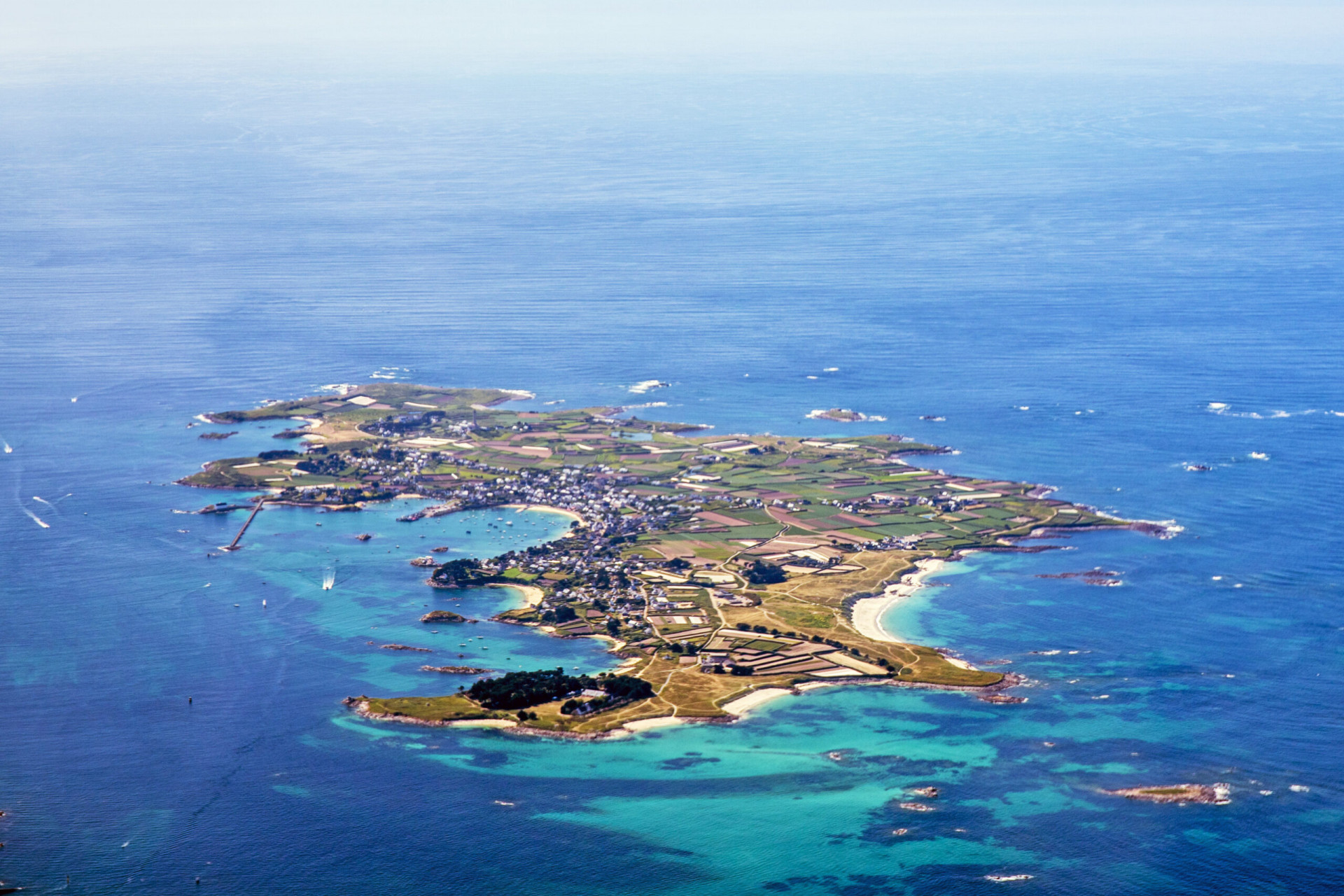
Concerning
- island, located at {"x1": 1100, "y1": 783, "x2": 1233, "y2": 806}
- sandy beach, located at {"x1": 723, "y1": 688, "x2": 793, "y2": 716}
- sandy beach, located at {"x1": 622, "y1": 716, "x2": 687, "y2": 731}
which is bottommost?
sandy beach, located at {"x1": 622, "y1": 716, "x2": 687, "y2": 731}

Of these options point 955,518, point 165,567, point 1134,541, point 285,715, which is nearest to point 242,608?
point 165,567

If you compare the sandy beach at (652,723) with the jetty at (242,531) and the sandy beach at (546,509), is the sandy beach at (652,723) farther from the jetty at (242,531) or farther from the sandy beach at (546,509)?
the jetty at (242,531)

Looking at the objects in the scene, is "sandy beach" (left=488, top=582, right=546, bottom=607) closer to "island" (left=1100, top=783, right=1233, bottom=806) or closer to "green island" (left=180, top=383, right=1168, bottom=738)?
"green island" (left=180, top=383, right=1168, bottom=738)

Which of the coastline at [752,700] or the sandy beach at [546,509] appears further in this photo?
the sandy beach at [546,509]

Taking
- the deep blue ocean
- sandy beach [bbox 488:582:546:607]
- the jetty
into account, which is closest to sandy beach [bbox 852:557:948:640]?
the deep blue ocean

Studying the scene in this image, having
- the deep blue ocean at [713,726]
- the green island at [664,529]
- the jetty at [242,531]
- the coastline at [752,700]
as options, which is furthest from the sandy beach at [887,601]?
the jetty at [242,531]

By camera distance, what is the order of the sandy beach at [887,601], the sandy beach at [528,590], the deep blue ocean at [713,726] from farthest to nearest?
the sandy beach at [528,590] → the sandy beach at [887,601] → the deep blue ocean at [713,726]
